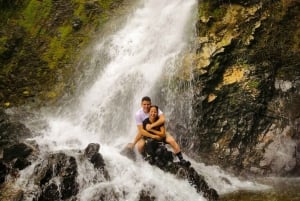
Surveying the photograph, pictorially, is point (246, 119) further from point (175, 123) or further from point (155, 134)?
point (155, 134)

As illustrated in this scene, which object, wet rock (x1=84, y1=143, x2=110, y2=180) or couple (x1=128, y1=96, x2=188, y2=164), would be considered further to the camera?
couple (x1=128, y1=96, x2=188, y2=164)

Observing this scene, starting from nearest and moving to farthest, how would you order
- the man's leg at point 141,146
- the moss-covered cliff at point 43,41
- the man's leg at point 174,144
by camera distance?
the man's leg at point 174,144, the man's leg at point 141,146, the moss-covered cliff at point 43,41

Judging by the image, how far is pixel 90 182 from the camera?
9.73 meters

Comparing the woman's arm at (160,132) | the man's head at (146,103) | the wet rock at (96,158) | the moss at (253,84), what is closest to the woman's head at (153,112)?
the man's head at (146,103)

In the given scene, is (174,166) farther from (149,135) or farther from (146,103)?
(146,103)

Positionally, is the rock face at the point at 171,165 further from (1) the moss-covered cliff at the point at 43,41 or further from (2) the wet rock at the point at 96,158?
(1) the moss-covered cliff at the point at 43,41

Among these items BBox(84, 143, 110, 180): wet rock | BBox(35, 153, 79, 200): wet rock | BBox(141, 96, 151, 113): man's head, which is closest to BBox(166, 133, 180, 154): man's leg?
A: BBox(141, 96, 151, 113): man's head

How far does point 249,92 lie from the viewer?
12555 mm

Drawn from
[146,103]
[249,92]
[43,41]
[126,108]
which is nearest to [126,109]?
[126,108]

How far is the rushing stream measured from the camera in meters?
9.70

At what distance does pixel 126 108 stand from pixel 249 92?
3.80 metres

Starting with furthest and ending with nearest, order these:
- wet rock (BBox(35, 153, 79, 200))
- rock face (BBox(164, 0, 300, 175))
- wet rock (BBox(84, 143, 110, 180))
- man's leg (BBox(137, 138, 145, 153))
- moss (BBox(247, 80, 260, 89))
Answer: moss (BBox(247, 80, 260, 89)) < rock face (BBox(164, 0, 300, 175)) < man's leg (BBox(137, 138, 145, 153)) < wet rock (BBox(84, 143, 110, 180)) < wet rock (BBox(35, 153, 79, 200))

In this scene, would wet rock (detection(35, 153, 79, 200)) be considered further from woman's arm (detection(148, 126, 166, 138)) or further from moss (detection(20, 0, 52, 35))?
moss (detection(20, 0, 52, 35))

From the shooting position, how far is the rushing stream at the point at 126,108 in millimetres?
9703
